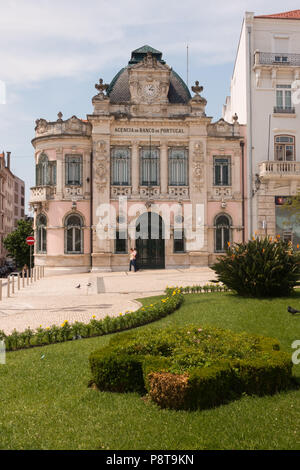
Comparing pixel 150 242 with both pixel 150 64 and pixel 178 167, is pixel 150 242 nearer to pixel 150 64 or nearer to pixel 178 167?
pixel 178 167

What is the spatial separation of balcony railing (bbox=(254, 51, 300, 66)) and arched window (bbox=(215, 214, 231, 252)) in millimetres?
11237

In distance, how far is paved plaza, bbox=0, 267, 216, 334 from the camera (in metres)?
13.3

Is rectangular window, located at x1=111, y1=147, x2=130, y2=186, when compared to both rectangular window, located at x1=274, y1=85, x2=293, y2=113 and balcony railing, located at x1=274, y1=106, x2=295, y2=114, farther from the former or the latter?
rectangular window, located at x1=274, y1=85, x2=293, y2=113

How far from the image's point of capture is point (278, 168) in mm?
31359

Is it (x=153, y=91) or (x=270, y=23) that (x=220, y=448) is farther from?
(x=270, y=23)

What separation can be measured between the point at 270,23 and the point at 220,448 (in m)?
33.7

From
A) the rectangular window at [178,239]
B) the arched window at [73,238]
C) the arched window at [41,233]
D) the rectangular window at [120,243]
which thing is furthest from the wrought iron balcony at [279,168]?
the arched window at [41,233]

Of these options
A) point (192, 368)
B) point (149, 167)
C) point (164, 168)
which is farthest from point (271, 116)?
point (192, 368)

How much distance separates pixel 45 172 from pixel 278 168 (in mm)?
16240

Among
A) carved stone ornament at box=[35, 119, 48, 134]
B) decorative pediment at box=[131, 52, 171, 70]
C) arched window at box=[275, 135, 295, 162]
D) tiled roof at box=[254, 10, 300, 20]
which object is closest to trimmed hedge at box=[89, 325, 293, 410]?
arched window at box=[275, 135, 295, 162]

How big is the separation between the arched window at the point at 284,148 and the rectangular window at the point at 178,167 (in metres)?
6.62

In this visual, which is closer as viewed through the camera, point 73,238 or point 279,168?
point 279,168

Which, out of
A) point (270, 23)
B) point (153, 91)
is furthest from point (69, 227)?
point (270, 23)

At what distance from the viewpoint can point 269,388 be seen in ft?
21.9
